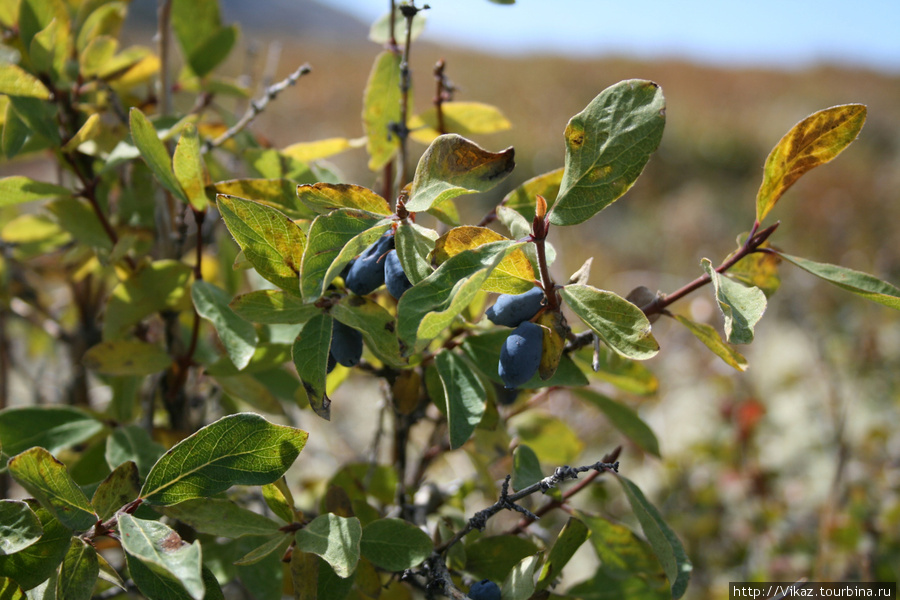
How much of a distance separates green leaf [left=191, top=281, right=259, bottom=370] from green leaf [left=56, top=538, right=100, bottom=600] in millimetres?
169

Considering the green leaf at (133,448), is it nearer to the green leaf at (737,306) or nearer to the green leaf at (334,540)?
the green leaf at (334,540)

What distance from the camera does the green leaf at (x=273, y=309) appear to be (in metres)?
0.48

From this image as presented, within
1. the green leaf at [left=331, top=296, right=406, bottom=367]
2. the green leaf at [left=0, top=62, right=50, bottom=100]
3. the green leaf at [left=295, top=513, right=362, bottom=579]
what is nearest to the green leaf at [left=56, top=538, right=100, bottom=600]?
the green leaf at [left=295, top=513, right=362, bottom=579]

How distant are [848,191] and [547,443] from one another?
6735 millimetres

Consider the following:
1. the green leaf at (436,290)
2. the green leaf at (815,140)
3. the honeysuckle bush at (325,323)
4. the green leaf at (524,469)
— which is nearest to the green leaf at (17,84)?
the honeysuckle bush at (325,323)

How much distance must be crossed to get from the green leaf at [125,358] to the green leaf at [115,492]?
0.19 metres

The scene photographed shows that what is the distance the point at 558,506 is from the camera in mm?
618

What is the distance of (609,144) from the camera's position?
43 centimetres

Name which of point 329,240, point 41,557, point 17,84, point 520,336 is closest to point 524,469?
point 520,336

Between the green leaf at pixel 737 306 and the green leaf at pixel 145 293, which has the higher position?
the green leaf at pixel 737 306

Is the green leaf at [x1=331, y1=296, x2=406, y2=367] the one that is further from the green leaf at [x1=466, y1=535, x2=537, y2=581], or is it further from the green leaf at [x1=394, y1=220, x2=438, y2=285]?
the green leaf at [x1=466, y1=535, x2=537, y2=581]

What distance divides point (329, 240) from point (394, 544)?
28 centimetres

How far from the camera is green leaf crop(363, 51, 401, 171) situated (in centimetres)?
66

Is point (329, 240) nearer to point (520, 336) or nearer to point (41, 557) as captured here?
point (520, 336)
